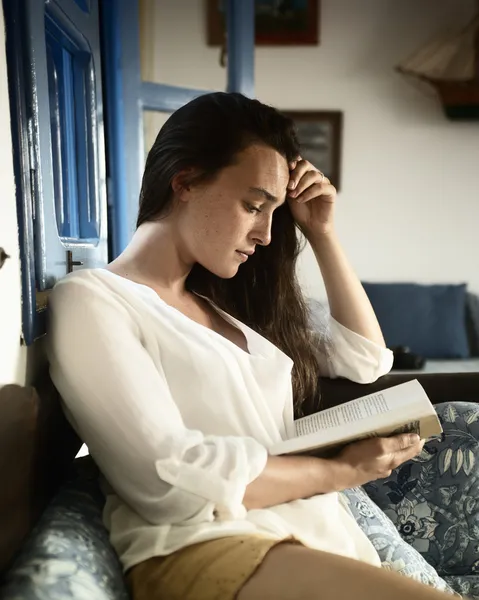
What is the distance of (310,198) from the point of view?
3.58 feet

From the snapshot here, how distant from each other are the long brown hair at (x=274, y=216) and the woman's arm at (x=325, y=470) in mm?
229

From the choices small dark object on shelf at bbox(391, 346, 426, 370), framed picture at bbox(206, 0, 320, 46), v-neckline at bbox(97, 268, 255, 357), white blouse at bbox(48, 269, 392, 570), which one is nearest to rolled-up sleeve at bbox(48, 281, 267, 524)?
white blouse at bbox(48, 269, 392, 570)

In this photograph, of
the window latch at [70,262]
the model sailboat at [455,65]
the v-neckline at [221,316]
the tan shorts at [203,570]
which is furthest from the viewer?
the model sailboat at [455,65]

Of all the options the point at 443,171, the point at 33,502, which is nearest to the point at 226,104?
the point at 33,502

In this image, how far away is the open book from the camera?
81 centimetres

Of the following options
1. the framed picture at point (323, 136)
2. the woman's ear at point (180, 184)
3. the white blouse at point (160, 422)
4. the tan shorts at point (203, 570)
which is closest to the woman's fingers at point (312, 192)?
the woman's ear at point (180, 184)

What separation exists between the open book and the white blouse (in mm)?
67

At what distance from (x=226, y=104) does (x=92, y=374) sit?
485 mm

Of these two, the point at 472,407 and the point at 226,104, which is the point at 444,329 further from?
the point at 226,104

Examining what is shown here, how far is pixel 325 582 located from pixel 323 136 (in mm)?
2722

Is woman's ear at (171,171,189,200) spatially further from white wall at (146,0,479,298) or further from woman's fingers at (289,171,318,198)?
white wall at (146,0,479,298)

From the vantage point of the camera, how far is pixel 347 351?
3.80 ft

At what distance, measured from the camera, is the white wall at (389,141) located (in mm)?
3070

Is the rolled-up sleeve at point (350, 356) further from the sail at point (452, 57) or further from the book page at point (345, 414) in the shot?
the sail at point (452, 57)
